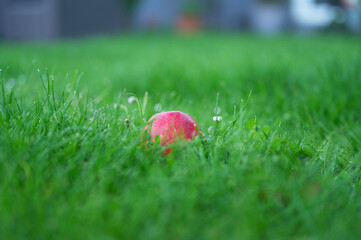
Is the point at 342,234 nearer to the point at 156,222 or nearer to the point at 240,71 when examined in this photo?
the point at 156,222

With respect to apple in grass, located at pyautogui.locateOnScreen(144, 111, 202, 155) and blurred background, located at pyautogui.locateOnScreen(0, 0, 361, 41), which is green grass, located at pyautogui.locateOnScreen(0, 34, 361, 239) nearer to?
apple in grass, located at pyautogui.locateOnScreen(144, 111, 202, 155)

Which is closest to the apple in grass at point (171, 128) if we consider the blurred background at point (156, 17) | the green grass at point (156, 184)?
the green grass at point (156, 184)

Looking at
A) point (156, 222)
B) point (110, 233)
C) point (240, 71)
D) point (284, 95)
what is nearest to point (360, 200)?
point (156, 222)

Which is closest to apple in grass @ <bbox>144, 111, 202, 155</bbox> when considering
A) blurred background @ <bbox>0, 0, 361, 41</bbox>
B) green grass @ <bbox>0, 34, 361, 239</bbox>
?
green grass @ <bbox>0, 34, 361, 239</bbox>

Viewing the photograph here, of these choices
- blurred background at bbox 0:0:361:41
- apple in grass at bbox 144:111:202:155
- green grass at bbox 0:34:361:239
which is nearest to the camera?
green grass at bbox 0:34:361:239

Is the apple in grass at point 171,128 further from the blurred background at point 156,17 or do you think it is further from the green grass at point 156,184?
the blurred background at point 156,17
